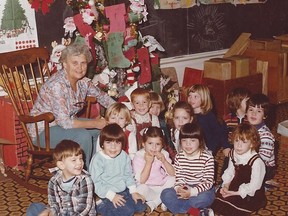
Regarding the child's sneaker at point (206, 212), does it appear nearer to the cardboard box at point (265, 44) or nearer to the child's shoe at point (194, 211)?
the child's shoe at point (194, 211)

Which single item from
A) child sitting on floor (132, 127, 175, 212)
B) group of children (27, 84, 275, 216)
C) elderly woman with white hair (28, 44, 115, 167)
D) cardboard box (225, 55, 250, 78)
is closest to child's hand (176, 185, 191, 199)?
group of children (27, 84, 275, 216)

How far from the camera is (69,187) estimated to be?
3.29 metres

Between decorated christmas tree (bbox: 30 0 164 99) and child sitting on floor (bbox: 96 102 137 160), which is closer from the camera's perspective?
child sitting on floor (bbox: 96 102 137 160)

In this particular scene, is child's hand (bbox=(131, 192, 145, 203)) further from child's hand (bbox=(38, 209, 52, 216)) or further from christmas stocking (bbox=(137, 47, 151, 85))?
christmas stocking (bbox=(137, 47, 151, 85))

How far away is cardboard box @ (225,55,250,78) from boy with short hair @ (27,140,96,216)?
10.5 ft

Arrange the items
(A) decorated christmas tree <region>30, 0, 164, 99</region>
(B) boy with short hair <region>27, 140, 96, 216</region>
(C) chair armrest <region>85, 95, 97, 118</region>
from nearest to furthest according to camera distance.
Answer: (B) boy with short hair <region>27, 140, 96, 216</region>
(C) chair armrest <region>85, 95, 97, 118</region>
(A) decorated christmas tree <region>30, 0, 164, 99</region>

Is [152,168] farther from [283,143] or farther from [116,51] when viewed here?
[283,143]

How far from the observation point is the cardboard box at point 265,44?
6621mm

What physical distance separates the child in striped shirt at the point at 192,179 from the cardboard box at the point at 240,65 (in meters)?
2.54

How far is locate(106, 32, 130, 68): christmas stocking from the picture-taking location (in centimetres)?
471

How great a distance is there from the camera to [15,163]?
475cm

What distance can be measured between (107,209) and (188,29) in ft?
11.0

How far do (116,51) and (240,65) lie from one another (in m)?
1.97

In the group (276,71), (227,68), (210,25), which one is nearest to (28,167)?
(227,68)
